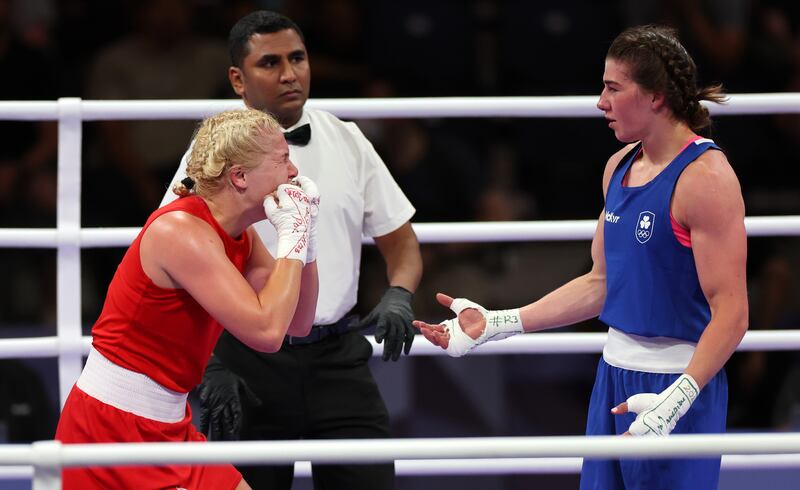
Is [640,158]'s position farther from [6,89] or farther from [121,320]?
[6,89]

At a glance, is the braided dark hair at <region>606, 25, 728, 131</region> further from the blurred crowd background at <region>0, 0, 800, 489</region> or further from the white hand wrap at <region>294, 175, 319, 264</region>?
the blurred crowd background at <region>0, 0, 800, 489</region>

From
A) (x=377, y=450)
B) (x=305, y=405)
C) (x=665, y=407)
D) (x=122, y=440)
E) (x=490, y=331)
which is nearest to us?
(x=377, y=450)

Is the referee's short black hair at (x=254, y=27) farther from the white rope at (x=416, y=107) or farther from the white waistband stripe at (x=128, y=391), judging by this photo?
the white waistband stripe at (x=128, y=391)

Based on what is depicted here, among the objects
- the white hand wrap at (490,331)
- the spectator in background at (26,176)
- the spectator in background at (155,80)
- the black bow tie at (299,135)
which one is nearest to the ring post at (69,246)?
the black bow tie at (299,135)

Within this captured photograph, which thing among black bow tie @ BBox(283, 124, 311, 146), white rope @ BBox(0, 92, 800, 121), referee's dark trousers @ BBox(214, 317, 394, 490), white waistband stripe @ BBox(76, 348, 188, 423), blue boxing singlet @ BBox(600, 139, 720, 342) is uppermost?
white rope @ BBox(0, 92, 800, 121)

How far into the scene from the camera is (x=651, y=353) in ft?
7.53

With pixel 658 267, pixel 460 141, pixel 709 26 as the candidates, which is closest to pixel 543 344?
pixel 658 267

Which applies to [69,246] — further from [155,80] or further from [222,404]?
[155,80]

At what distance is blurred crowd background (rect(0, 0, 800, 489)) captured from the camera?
14.0 feet

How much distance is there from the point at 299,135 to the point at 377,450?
1.22m

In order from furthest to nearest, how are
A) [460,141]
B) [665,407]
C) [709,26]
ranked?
[709,26], [460,141], [665,407]

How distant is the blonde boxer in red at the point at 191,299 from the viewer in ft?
7.14

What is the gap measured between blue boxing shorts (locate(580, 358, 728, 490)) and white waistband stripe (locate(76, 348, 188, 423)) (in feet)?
2.91

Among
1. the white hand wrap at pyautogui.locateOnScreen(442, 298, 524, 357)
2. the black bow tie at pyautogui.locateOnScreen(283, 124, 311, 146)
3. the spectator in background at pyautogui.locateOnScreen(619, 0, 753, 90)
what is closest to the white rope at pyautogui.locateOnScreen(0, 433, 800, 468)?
the white hand wrap at pyautogui.locateOnScreen(442, 298, 524, 357)
